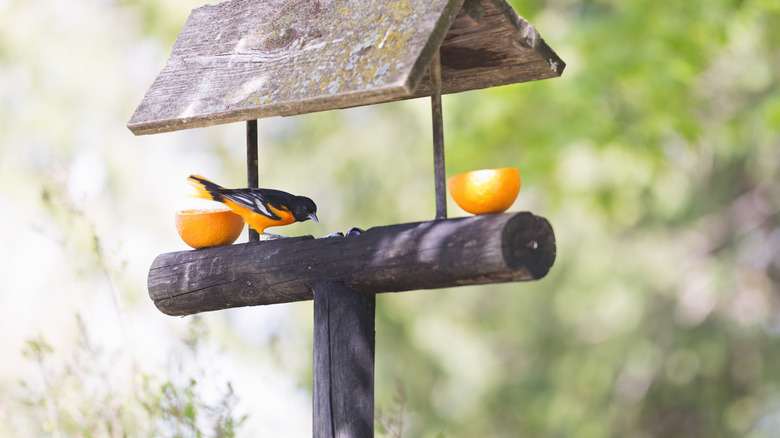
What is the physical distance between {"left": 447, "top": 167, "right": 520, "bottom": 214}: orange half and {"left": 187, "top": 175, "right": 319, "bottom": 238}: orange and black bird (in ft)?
2.00

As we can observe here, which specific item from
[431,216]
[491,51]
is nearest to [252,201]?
[491,51]

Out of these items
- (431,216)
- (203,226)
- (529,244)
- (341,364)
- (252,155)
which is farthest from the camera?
(431,216)

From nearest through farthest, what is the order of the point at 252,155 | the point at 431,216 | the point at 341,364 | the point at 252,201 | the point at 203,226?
the point at 341,364, the point at 252,201, the point at 203,226, the point at 252,155, the point at 431,216

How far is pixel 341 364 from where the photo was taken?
2432 millimetres

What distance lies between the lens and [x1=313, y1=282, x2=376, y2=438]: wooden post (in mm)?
2408

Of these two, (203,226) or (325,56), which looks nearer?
(325,56)

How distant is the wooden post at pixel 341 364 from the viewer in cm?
241

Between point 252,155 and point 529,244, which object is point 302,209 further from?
point 529,244

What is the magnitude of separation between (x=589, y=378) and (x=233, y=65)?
5.40m

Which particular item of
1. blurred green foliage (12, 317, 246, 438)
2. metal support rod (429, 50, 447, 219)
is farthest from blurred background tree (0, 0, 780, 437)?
metal support rod (429, 50, 447, 219)

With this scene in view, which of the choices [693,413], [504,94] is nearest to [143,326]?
[504,94]

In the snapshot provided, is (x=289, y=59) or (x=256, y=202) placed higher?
(x=289, y=59)

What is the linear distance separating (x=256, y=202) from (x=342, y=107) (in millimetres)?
492

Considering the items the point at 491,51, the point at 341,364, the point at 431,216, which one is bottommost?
the point at 431,216
